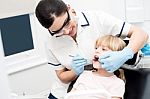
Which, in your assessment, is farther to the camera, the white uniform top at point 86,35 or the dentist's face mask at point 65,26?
the white uniform top at point 86,35

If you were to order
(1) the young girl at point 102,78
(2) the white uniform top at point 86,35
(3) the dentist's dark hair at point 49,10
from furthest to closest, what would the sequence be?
(2) the white uniform top at point 86,35
(1) the young girl at point 102,78
(3) the dentist's dark hair at point 49,10

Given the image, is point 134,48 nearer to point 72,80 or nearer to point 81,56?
point 81,56

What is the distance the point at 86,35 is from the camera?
1619 mm

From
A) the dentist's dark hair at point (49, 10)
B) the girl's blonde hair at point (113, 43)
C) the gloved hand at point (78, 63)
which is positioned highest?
the dentist's dark hair at point (49, 10)

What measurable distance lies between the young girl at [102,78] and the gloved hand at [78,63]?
0.06 m

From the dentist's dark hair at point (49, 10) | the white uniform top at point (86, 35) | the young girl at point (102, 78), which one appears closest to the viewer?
the dentist's dark hair at point (49, 10)

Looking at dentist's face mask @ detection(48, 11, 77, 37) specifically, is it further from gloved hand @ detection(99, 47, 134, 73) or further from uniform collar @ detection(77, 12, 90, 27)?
gloved hand @ detection(99, 47, 134, 73)

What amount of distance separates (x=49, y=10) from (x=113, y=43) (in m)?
0.44

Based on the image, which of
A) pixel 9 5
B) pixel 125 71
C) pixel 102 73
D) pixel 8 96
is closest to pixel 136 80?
pixel 125 71

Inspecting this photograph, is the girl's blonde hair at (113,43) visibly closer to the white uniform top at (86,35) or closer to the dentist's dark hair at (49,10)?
the white uniform top at (86,35)

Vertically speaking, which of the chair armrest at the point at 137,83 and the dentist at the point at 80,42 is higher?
the dentist at the point at 80,42

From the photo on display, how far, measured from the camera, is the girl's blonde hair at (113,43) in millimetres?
1528

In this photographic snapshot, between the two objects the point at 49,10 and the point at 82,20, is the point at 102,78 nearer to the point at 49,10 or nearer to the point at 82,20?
the point at 82,20

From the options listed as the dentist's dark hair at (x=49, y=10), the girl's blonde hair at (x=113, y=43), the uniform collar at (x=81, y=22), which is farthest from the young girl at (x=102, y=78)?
the dentist's dark hair at (x=49, y=10)
